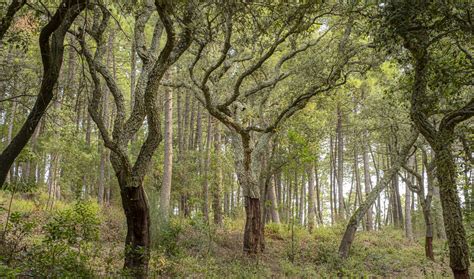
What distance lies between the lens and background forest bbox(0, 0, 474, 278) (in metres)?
6.01

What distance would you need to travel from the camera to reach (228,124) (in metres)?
10.4

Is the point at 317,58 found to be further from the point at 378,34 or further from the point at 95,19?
the point at 95,19

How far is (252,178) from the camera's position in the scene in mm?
11031

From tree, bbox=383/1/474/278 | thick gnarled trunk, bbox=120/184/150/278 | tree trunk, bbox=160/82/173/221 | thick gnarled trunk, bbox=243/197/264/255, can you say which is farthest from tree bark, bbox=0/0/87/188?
thick gnarled trunk, bbox=243/197/264/255

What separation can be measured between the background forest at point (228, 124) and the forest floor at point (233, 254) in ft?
0.23

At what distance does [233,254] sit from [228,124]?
12.5 feet

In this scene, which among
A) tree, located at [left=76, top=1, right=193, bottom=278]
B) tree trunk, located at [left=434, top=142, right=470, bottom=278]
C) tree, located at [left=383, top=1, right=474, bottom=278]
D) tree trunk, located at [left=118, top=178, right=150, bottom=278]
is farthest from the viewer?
tree trunk, located at [left=434, top=142, right=470, bottom=278]

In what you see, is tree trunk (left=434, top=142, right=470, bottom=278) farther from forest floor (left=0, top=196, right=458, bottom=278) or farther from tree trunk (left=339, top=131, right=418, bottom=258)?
tree trunk (left=339, top=131, right=418, bottom=258)

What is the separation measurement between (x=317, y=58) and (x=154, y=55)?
580cm

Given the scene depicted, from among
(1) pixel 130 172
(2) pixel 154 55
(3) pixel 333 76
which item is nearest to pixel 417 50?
(3) pixel 333 76

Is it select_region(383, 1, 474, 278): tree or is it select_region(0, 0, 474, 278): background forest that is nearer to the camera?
select_region(383, 1, 474, 278): tree

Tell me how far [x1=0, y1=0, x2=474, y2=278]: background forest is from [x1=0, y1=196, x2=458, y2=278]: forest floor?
7 centimetres

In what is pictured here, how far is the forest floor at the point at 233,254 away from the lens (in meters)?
7.68

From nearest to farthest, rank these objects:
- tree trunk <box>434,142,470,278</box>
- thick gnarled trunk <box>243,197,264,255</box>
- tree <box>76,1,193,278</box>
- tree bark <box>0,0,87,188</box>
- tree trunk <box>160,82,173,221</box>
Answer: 1. tree bark <box>0,0,87,188</box>
2. tree <box>76,1,193,278</box>
3. tree trunk <box>434,142,470,278</box>
4. thick gnarled trunk <box>243,197,264,255</box>
5. tree trunk <box>160,82,173,221</box>
